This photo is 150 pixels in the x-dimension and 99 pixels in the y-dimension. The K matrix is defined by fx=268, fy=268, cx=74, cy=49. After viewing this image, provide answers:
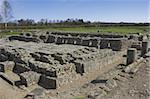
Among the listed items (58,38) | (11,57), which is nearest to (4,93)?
(11,57)

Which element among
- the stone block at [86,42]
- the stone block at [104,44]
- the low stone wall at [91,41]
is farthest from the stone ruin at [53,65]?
the stone block at [86,42]

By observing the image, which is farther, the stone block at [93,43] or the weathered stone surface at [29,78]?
the stone block at [93,43]

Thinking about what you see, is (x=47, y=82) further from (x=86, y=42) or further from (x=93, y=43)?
(x=86, y=42)

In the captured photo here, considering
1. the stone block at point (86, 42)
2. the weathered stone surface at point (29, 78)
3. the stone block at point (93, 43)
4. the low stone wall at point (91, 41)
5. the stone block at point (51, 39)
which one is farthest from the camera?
the stone block at point (51, 39)

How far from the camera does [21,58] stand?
18781mm

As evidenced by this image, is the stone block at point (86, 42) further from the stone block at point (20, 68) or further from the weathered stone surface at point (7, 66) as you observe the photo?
the stone block at point (20, 68)

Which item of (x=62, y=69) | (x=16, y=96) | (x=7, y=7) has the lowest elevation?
(x=16, y=96)

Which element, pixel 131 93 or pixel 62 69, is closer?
pixel 131 93

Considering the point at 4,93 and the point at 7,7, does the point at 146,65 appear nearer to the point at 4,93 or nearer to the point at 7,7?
the point at 4,93

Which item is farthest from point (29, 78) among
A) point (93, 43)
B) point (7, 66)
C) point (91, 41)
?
point (91, 41)

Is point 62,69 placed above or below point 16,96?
above

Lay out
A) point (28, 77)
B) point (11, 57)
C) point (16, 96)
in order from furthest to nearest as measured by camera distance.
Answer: point (11, 57), point (28, 77), point (16, 96)

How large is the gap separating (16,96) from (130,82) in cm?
603

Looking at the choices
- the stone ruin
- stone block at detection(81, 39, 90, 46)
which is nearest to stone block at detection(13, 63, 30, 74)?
the stone ruin
